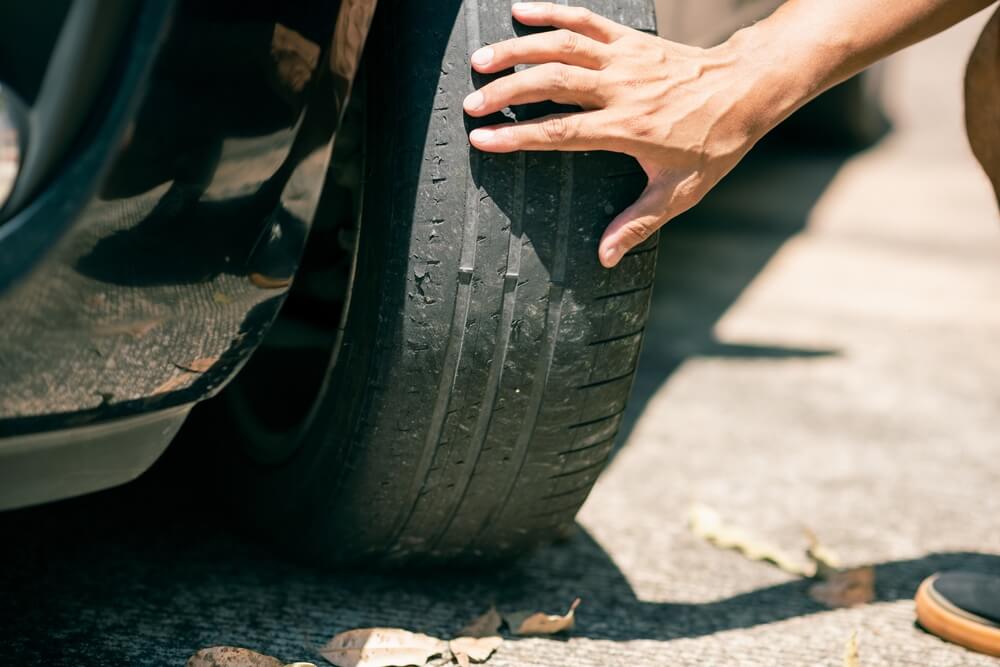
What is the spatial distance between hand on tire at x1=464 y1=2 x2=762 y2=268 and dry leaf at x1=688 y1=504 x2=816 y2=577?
26.6 inches

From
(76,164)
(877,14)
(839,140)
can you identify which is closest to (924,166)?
(839,140)

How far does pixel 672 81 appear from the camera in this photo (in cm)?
125

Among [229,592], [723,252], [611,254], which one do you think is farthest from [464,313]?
[723,252]

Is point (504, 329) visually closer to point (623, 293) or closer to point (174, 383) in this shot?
point (623, 293)

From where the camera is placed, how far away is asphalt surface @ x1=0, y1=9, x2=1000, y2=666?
1404mm

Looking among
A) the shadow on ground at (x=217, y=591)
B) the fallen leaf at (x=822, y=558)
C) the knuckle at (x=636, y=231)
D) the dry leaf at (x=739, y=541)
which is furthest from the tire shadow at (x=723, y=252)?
the knuckle at (x=636, y=231)

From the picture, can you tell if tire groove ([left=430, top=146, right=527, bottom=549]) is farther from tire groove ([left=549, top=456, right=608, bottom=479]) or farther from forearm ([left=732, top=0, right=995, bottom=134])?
forearm ([left=732, top=0, right=995, bottom=134])

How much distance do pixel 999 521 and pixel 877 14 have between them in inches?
39.5

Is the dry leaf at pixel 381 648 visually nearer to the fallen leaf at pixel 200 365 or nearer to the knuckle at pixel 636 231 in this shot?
the fallen leaf at pixel 200 365

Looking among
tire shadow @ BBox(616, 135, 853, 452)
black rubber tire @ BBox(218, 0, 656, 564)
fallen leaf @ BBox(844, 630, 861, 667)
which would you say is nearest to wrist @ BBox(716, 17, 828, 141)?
black rubber tire @ BBox(218, 0, 656, 564)

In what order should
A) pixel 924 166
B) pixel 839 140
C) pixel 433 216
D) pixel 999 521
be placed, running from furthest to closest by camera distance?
pixel 839 140, pixel 924 166, pixel 999 521, pixel 433 216

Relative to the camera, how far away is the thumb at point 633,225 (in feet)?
4.07

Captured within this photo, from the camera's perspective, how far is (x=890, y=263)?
142 inches

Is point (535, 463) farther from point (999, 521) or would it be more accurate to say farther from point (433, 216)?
point (999, 521)
